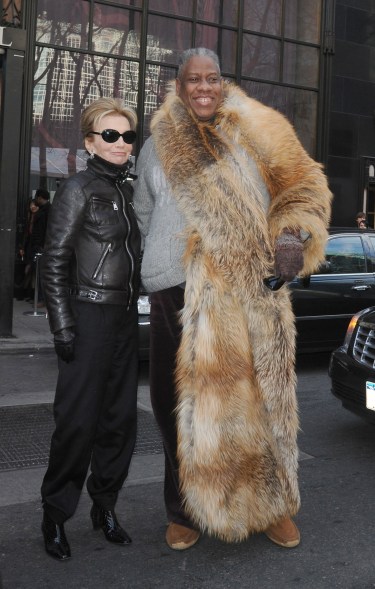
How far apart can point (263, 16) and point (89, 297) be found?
13.2 meters

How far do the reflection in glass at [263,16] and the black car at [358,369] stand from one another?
36.0 ft

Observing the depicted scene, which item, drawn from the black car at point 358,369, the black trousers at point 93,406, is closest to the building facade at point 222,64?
the black car at point 358,369

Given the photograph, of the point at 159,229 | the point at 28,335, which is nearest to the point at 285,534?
the point at 159,229

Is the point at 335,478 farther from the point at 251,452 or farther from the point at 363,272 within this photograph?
the point at 363,272

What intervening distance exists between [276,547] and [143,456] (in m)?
1.71

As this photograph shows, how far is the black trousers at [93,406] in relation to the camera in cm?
330

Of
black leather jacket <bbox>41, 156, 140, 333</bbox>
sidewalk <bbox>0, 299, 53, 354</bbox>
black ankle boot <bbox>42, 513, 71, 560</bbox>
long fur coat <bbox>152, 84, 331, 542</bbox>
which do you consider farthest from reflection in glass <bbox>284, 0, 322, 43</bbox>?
black ankle boot <bbox>42, 513, 71, 560</bbox>

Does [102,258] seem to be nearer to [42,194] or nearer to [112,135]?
[112,135]

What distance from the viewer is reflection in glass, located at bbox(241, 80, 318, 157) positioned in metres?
15.2

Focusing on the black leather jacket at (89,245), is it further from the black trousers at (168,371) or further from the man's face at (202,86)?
the man's face at (202,86)

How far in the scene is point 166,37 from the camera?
46.3 feet

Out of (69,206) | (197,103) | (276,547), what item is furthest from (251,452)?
(197,103)

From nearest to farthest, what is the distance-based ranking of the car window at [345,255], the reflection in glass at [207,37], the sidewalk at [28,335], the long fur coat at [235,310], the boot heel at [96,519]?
the long fur coat at [235,310]
the boot heel at [96,519]
the car window at [345,255]
the sidewalk at [28,335]
the reflection in glass at [207,37]

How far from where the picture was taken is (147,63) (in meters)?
14.0
